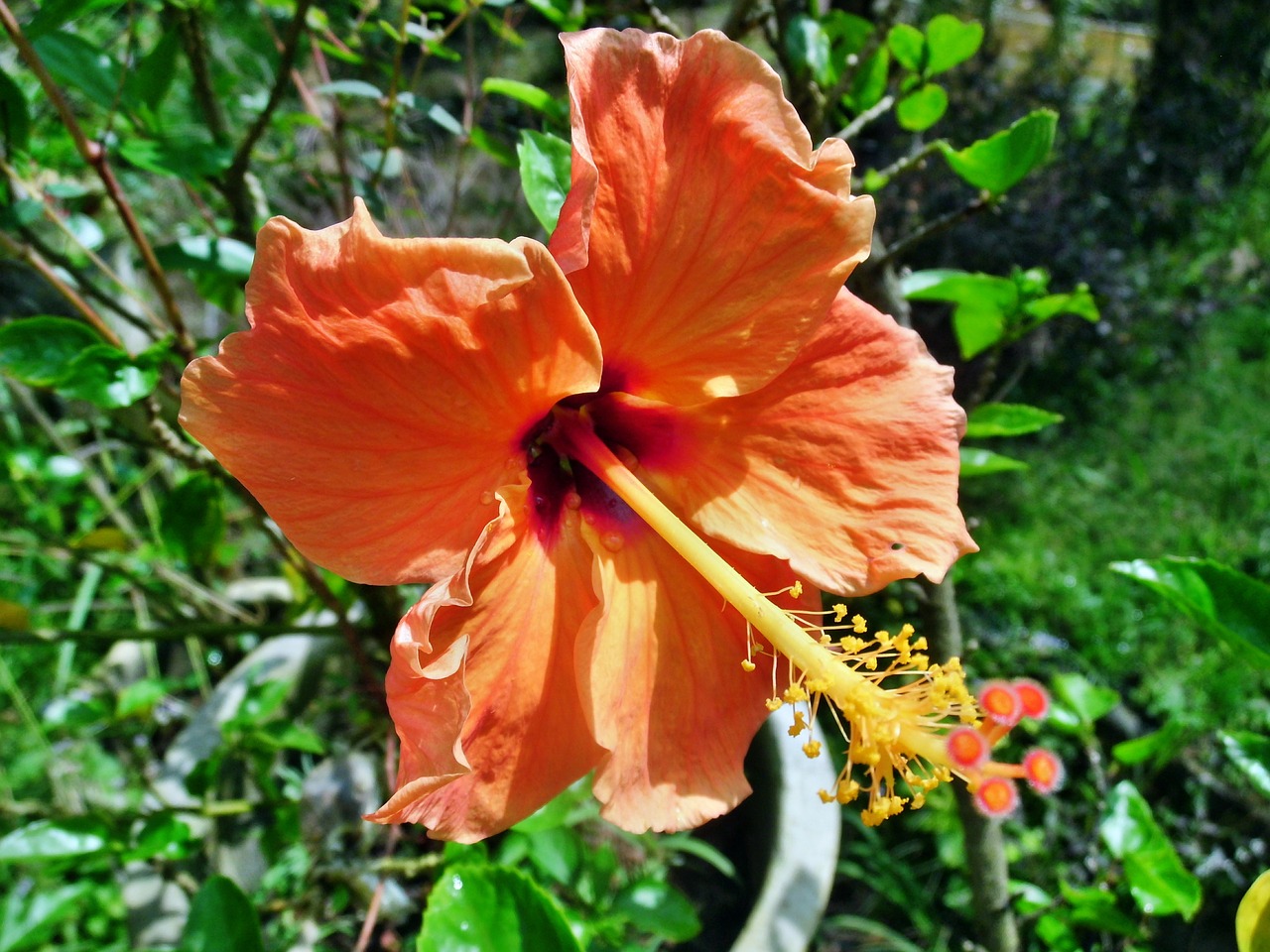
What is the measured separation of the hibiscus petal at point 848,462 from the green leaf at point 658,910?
1.84 feet

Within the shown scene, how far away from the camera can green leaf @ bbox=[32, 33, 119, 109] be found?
0.92 metres

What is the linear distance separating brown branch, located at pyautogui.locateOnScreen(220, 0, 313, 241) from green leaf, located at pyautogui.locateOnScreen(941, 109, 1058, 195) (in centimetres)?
66

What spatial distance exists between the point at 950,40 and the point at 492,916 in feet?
3.18

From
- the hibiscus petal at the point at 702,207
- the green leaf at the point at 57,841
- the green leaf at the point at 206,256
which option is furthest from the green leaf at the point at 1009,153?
the green leaf at the point at 57,841

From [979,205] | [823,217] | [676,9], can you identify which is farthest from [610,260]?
[676,9]

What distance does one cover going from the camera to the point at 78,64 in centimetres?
92

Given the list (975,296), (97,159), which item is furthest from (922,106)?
(97,159)

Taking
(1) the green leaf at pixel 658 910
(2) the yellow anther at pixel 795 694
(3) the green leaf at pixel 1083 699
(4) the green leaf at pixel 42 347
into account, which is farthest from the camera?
(3) the green leaf at pixel 1083 699

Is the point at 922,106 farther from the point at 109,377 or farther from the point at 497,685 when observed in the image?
the point at 109,377

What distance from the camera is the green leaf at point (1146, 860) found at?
94 cm

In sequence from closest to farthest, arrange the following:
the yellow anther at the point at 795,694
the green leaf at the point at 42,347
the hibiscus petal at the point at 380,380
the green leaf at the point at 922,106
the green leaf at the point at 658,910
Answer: the hibiscus petal at the point at 380,380
the yellow anther at the point at 795,694
the green leaf at the point at 42,347
the green leaf at the point at 922,106
the green leaf at the point at 658,910

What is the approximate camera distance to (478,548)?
2.09 feet

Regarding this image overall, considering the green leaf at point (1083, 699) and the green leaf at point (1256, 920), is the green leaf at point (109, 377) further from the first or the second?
the green leaf at point (1083, 699)

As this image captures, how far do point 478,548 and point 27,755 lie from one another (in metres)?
2.29
